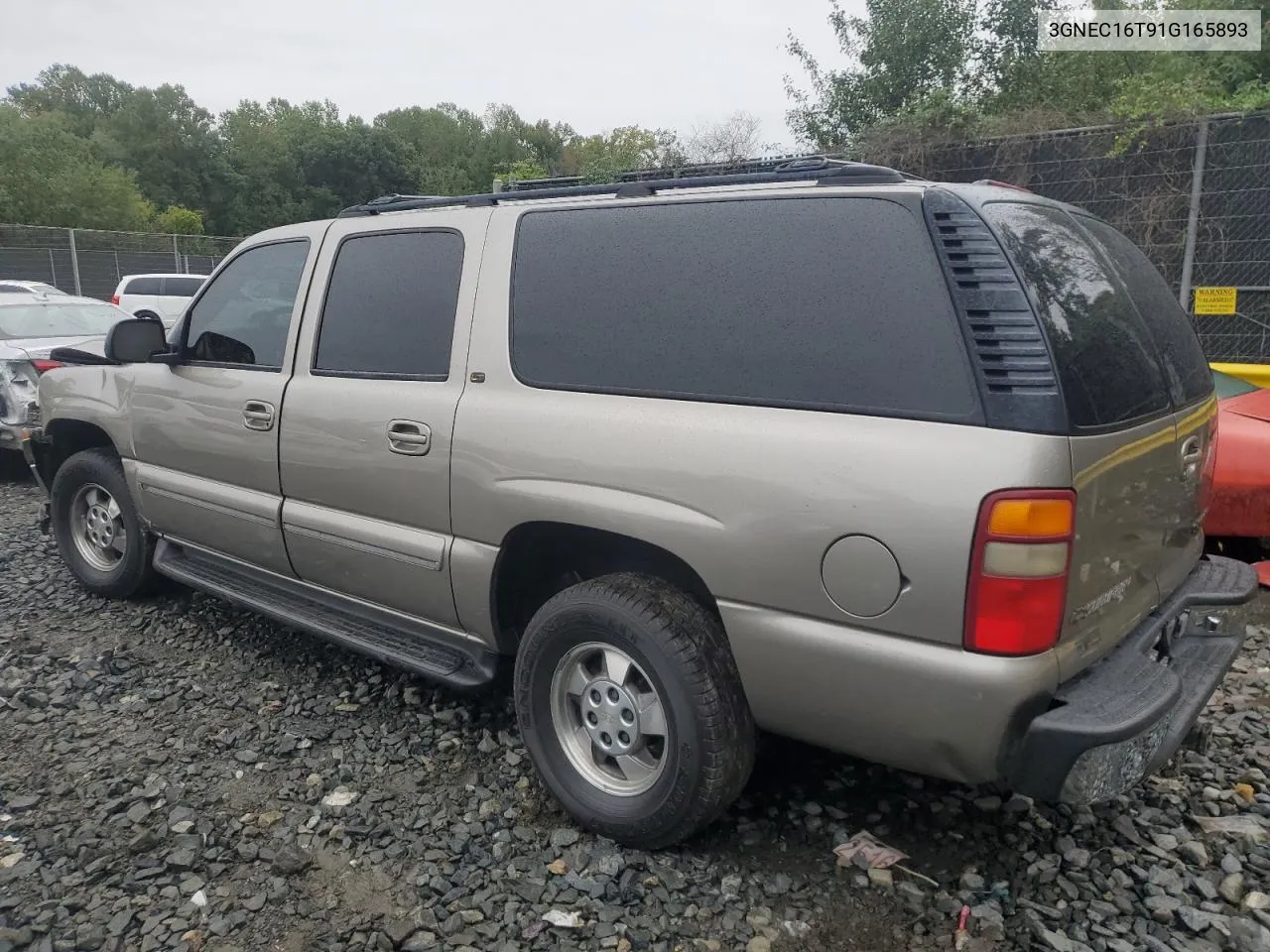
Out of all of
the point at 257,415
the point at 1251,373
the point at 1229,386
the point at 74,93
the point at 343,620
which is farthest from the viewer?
the point at 74,93

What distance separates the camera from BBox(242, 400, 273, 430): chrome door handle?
3.69 m

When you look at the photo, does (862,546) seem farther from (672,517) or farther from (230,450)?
(230,450)

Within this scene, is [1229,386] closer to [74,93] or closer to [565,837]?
[565,837]

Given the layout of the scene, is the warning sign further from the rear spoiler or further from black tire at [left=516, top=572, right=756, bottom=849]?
the rear spoiler

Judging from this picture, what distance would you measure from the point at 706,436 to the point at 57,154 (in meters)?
42.1

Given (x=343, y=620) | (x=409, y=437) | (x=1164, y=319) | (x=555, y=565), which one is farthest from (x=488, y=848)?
(x=1164, y=319)

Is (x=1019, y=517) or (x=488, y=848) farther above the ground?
(x=1019, y=517)

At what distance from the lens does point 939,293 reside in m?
2.22

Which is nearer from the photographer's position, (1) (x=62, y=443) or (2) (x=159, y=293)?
(1) (x=62, y=443)

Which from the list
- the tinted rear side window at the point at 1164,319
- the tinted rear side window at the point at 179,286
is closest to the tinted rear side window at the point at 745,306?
the tinted rear side window at the point at 1164,319

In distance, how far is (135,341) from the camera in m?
4.06

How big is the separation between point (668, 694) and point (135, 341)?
2935 millimetres

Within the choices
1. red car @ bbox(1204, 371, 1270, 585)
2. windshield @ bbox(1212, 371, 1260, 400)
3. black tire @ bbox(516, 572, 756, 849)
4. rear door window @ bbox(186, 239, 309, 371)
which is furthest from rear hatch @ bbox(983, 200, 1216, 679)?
rear door window @ bbox(186, 239, 309, 371)

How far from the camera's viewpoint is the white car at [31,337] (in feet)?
24.1
